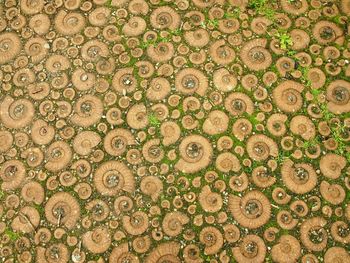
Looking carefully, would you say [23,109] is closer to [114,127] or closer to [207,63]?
[114,127]

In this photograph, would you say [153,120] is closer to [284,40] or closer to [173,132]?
[173,132]

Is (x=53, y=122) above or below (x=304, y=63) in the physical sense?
below

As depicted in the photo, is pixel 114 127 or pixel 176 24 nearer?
pixel 114 127

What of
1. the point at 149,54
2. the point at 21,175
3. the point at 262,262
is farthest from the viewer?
the point at 149,54

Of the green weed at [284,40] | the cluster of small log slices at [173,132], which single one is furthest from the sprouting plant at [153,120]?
the green weed at [284,40]

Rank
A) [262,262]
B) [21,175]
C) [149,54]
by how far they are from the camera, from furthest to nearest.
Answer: [149,54] → [21,175] → [262,262]

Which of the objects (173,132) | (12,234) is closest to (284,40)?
(173,132)

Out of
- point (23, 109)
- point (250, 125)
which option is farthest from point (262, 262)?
point (23, 109)
